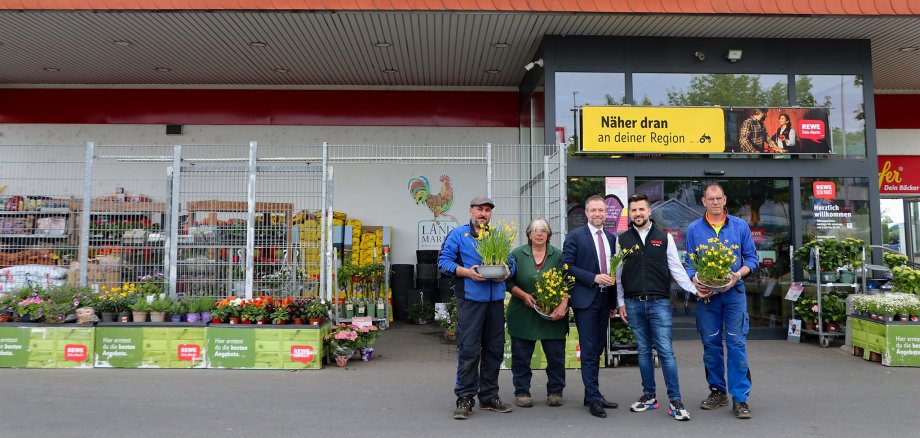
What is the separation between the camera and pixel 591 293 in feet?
15.8

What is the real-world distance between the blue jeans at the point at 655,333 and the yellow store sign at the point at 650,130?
4213 millimetres

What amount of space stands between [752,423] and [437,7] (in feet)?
19.3

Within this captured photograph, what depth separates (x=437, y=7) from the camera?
7824 millimetres

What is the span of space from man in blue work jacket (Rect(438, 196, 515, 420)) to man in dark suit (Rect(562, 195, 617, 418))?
0.53m

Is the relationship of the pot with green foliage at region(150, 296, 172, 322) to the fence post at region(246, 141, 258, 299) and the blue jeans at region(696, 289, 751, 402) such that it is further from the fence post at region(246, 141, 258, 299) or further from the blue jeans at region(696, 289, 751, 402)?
the blue jeans at region(696, 289, 751, 402)

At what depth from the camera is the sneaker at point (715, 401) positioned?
16.3 ft

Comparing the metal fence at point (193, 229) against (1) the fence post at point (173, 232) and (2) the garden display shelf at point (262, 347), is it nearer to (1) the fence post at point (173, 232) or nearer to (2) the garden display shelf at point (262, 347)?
(1) the fence post at point (173, 232)

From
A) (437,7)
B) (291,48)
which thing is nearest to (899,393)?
(437,7)

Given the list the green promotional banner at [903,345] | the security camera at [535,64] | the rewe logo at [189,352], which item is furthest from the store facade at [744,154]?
the rewe logo at [189,352]

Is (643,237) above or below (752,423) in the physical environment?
above

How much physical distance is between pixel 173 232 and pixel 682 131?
681 centimetres

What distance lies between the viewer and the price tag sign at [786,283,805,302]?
841 centimetres

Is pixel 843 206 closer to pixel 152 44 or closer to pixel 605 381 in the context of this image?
pixel 605 381

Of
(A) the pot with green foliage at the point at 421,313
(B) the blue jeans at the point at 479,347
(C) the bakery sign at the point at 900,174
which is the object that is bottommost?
(A) the pot with green foliage at the point at 421,313
